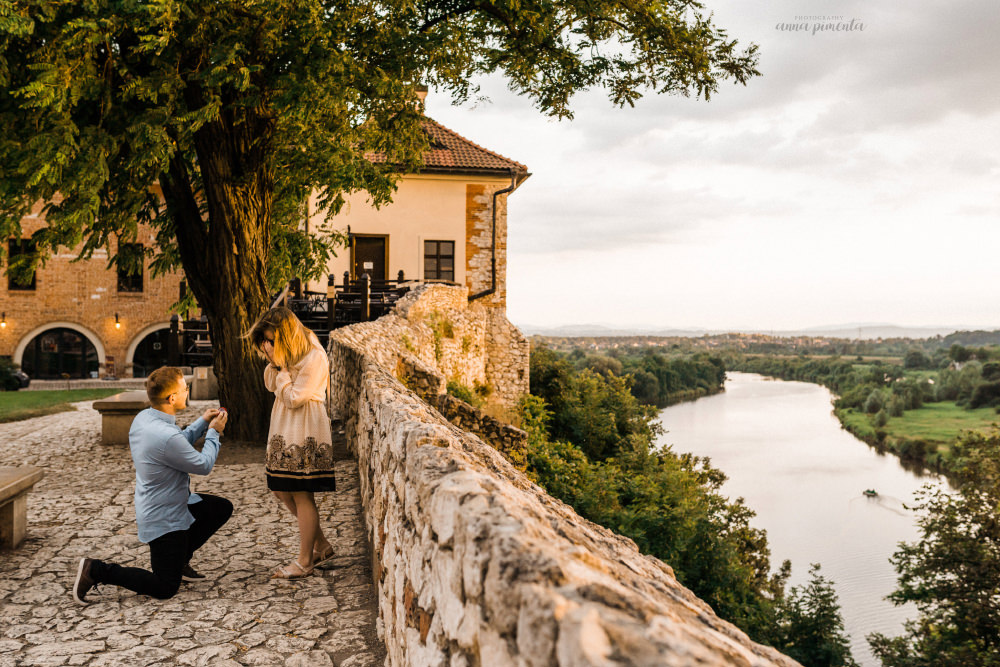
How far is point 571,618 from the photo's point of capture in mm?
1291

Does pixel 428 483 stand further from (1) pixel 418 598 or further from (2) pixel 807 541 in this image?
(2) pixel 807 541

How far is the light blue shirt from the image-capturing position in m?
3.82

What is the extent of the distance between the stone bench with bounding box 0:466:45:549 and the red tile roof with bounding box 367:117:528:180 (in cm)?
1875

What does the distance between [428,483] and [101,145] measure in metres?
6.21

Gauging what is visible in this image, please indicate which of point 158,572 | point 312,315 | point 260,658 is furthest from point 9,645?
point 312,315

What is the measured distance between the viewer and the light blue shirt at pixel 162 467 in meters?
3.82

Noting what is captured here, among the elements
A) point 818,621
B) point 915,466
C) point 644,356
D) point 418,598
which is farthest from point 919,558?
point 644,356

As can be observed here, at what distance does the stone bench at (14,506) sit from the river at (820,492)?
25.8 metres

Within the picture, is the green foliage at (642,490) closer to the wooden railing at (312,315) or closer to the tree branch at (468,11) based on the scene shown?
the wooden railing at (312,315)

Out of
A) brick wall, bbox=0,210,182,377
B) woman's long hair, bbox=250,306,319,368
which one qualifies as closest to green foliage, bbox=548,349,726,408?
brick wall, bbox=0,210,182,377

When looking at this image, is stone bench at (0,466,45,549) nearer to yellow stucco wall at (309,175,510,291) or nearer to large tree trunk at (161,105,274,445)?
large tree trunk at (161,105,274,445)

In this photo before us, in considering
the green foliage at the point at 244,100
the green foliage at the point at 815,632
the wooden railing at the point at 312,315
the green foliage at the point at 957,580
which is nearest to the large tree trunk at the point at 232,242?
the green foliage at the point at 244,100

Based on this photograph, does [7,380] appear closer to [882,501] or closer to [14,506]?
[14,506]

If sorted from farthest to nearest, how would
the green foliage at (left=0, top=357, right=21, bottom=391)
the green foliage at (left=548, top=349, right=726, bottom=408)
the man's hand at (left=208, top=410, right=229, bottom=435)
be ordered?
the green foliage at (left=548, top=349, right=726, bottom=408) → the green foliage at (left=0, top=357, right=21, bottom=391) → the man's hand at (left=208, top=410, right=229, bottom=435)
